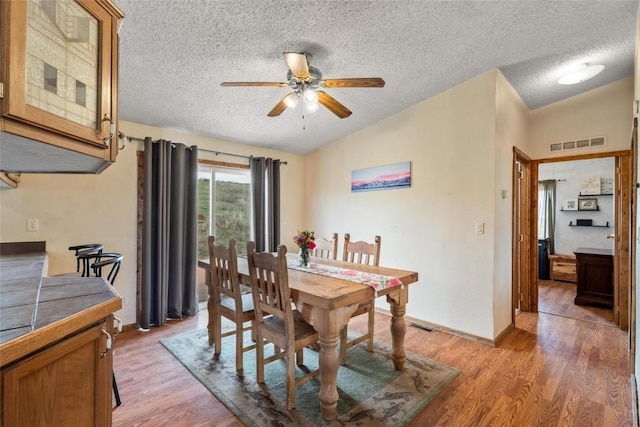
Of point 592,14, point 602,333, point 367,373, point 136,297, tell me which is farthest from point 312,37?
point 602,333

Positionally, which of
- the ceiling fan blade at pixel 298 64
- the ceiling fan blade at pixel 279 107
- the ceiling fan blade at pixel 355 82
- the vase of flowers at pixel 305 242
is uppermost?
the ceiling fan blade at pixel 298 64

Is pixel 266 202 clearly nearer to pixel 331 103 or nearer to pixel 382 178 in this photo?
pixel 382 178

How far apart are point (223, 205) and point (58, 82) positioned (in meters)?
3.24

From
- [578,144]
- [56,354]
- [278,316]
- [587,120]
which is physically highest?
[587,120]

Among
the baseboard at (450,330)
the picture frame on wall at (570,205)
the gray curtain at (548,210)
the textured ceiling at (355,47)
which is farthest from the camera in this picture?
the gray curtain at (548,210)

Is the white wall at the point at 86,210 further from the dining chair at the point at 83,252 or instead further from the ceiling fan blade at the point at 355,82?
the ceiling fan blade at the point at 355,82

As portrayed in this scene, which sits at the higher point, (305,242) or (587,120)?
(587,120)

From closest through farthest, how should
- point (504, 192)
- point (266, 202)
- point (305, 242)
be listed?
point (305, 242), point (504, 192), point (266, 202)

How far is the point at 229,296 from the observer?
2.55 meters

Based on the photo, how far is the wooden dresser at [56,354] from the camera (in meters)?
0.82

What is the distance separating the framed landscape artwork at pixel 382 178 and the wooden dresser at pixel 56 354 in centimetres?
320

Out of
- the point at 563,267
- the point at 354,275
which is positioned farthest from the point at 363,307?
the point at 563,267

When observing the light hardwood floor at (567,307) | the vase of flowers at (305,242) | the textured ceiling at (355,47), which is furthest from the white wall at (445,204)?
the vase of flowers at (305,242)

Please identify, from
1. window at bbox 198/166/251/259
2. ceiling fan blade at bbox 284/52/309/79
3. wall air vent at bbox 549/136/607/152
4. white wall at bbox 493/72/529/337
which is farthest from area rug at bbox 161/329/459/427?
wall air vent at bbox 549/136/607/152
